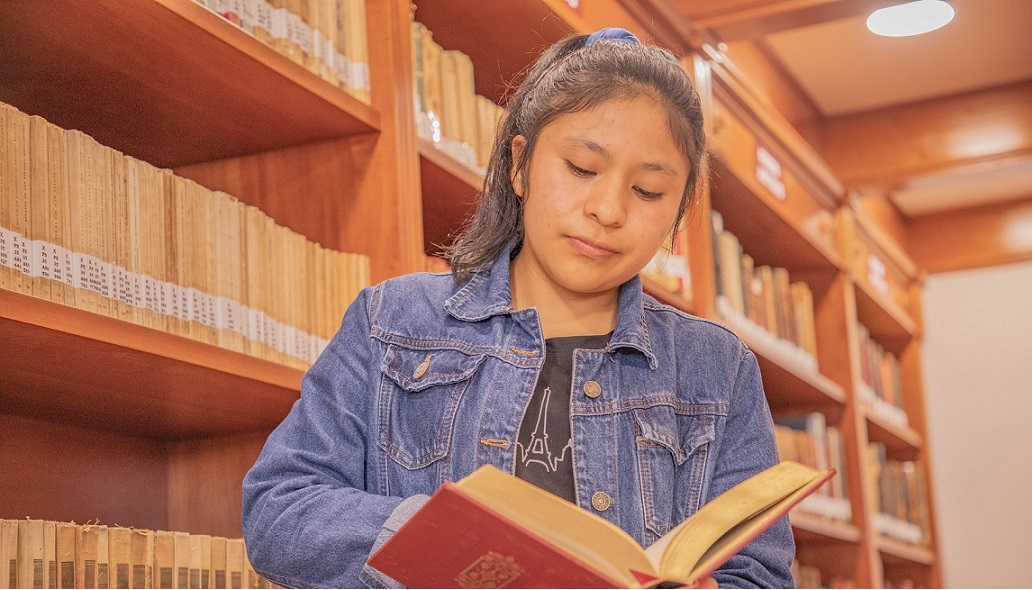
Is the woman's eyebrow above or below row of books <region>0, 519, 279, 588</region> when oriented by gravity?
above

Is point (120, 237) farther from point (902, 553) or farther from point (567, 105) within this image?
point (902, 553)

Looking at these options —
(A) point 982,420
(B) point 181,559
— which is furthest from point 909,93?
(B) point 181,559

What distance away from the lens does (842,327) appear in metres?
4.83

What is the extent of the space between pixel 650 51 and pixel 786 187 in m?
2.96

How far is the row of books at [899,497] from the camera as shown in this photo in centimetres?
509

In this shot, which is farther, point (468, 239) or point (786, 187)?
point (786, 187)

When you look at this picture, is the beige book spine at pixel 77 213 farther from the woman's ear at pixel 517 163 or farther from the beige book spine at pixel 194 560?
the woman's ear at pixel 517 163

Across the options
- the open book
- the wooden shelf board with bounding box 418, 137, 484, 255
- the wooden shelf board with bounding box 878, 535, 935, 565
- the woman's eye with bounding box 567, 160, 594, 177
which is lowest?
the wooden shelf board with bounding box 878, 535, 935, 565

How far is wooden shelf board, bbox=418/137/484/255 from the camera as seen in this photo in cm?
235

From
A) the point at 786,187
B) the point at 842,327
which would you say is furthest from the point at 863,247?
the point at 786,187

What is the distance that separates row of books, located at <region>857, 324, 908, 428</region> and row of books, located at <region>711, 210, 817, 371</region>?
0.49 m

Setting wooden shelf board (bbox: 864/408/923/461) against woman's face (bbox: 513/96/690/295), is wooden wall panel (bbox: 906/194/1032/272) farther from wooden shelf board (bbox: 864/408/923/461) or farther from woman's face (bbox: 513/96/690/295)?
woman's face (bbox: 513/96/690/295)

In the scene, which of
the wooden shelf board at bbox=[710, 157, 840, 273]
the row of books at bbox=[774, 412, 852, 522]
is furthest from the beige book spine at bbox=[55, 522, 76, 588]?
the row of books at bbox=[774, 412, 852, 522]

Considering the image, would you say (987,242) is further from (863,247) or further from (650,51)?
(650,51)
